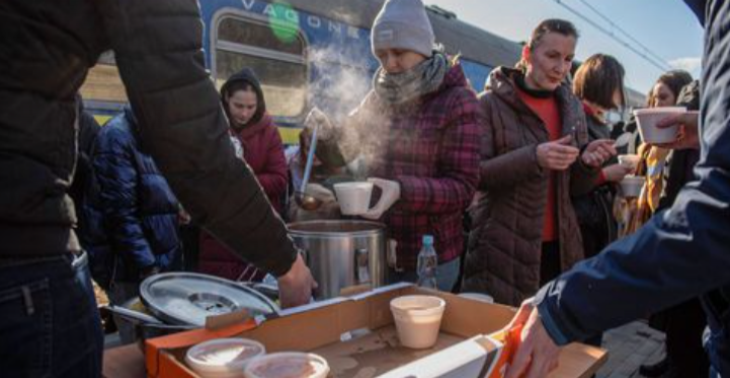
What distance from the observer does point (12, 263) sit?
2.97 ft

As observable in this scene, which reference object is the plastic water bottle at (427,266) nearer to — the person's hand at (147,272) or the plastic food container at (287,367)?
the plastic food container at (287,367)

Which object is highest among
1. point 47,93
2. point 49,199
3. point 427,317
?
point 47,93

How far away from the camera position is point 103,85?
3.91m

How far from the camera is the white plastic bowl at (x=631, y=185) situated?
326 cm

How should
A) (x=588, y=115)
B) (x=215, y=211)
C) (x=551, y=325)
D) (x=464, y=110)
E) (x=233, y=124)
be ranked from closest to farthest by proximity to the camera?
(x=551, y=325), (x=215, y=211), (x=464, y=110), (x=588, y=115), (x=233, y=124)

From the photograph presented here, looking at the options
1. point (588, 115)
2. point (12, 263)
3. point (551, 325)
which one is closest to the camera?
point (12, 263)

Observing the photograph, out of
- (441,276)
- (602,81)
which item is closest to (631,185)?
(602,81)

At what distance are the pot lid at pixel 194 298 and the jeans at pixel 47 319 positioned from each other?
0.73ft

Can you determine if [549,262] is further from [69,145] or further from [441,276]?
[69,145]

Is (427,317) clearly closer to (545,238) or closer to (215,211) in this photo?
(215,211)

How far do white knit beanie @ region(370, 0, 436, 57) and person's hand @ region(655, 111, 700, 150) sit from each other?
97cm

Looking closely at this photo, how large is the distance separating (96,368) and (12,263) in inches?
11.3

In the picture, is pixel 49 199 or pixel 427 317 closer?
pixel 49 199

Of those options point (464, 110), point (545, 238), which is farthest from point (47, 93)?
point (545, 238)
